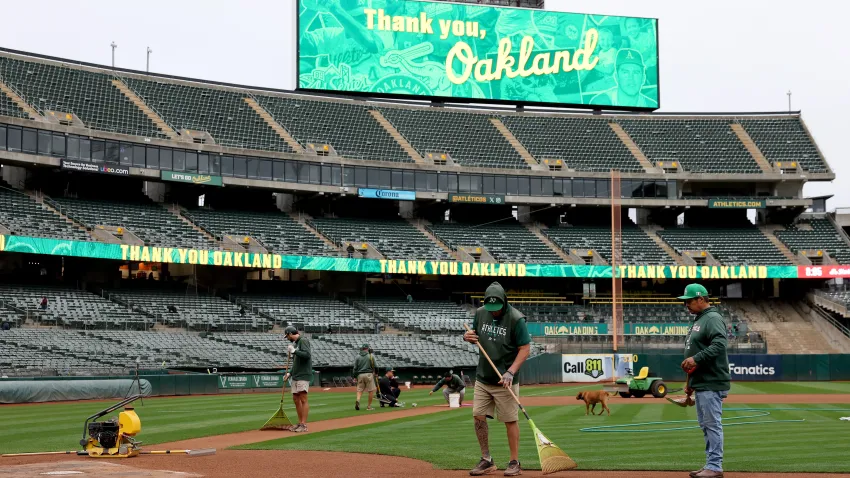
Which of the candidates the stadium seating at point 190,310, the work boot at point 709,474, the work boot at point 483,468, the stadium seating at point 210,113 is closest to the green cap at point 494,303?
the work boot at point 483,468

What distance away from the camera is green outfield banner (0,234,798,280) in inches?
1967

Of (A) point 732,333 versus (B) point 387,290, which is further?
(B) point 387,290

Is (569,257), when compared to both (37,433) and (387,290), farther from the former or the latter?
(37,433)

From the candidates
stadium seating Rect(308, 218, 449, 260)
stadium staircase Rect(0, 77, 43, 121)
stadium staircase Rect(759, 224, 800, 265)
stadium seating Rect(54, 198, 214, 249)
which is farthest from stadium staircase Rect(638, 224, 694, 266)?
stadium staircase Rect(0, 77, 43, 121)

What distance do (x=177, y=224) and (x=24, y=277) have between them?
9129mm

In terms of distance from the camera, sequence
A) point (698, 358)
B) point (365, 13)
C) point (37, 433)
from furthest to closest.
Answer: point (365, 13) → point (37, 433) → point (698, 358)

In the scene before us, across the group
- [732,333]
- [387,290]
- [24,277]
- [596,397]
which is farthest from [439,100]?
[596,397]

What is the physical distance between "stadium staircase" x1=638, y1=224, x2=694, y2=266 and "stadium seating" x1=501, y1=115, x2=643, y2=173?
4584mm

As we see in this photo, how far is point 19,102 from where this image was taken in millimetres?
54781

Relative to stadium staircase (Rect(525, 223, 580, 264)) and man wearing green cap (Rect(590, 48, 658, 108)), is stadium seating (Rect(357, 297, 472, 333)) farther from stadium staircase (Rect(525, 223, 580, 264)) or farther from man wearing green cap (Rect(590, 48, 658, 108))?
man wearing green cap (Rect(590, 48, 658, 108))

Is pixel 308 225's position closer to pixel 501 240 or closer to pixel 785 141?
pixel 501 240

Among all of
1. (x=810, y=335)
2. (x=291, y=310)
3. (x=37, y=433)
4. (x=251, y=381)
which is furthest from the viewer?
(x=810, y=335)

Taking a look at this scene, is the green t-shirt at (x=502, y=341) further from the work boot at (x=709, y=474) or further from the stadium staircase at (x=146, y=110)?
the stadium staircase at (x=146, y=110)

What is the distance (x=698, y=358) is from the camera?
1151cm
